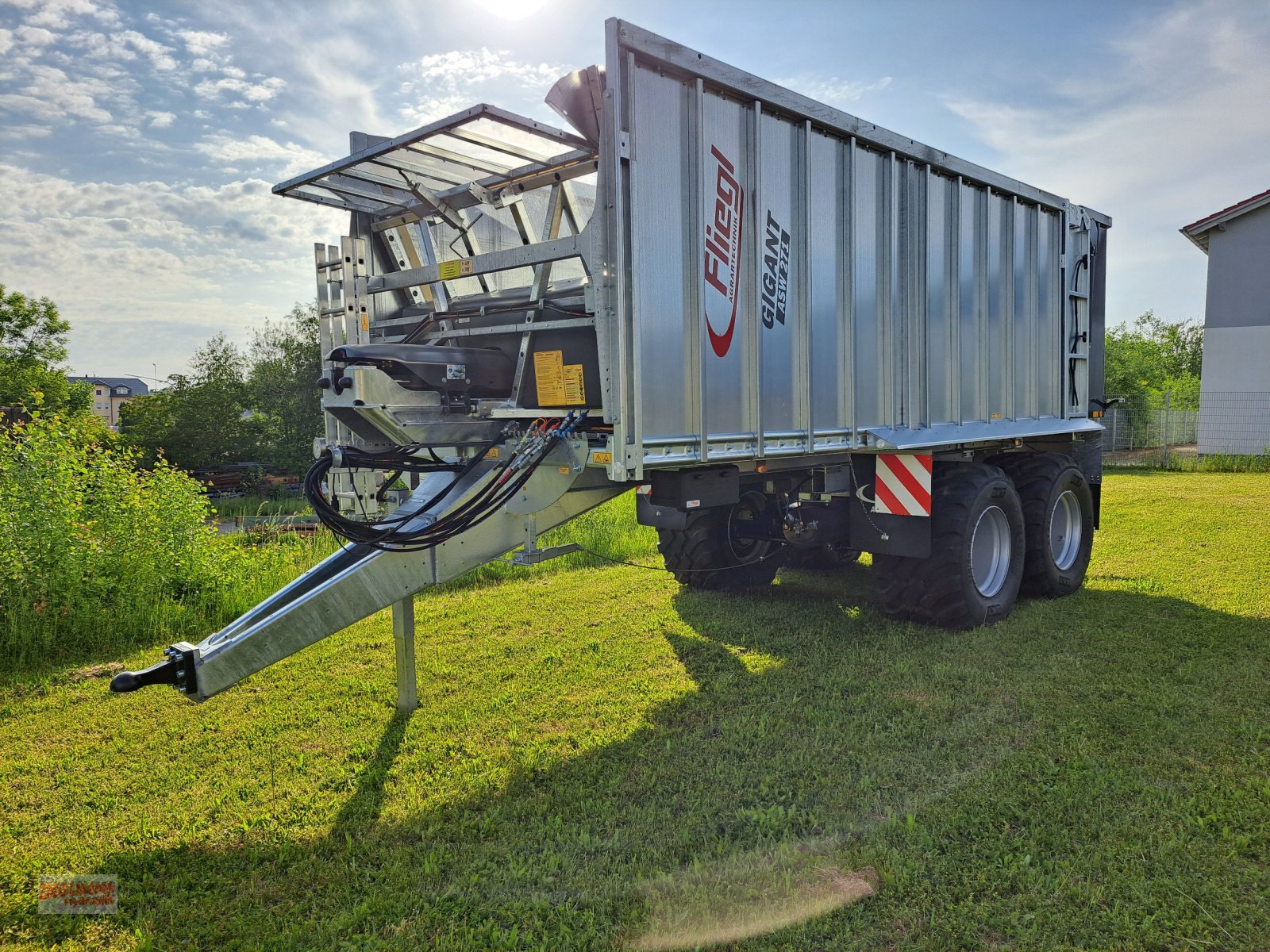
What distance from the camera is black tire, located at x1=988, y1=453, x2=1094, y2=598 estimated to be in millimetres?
6664

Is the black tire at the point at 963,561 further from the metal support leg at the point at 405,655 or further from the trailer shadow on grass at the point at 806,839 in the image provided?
the metal support leg at the point at 405,655

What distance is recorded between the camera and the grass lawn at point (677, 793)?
2.73m

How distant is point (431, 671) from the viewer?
16.8 ft

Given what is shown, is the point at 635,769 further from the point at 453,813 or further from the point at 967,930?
the point at 967,930

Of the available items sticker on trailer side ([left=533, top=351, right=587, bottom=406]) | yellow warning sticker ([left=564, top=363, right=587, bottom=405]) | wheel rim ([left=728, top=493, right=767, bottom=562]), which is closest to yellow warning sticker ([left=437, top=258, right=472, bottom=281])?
sticker on trailer side ([left=533, top=351, right=587, bottom=406])

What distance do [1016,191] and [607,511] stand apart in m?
5.82

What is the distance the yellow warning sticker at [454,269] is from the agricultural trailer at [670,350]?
17 millimetres

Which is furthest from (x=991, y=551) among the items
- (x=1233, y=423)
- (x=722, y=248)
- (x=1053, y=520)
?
(x=1233, y=423)

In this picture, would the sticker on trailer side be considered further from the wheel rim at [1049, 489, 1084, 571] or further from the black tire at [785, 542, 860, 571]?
the wheel rim at [1049, 489, 1084, 571]

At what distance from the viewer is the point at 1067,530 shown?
7.30 metres

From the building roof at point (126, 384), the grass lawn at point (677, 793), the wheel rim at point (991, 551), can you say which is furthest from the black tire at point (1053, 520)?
the building roof at point (126, 384)

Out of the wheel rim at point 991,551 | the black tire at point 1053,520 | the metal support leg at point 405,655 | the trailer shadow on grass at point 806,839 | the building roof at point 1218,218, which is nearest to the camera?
the trailer shadow on grass at point 806,839

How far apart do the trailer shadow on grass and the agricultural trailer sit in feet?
3.39

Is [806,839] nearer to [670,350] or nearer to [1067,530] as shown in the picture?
[670,350]
